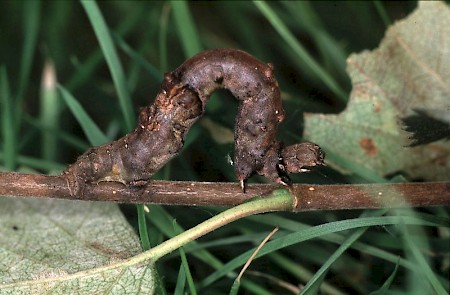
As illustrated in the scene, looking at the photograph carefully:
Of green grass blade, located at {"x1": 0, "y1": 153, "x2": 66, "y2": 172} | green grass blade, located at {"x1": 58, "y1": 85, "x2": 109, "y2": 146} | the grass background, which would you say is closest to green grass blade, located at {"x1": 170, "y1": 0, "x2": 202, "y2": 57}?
the grass background

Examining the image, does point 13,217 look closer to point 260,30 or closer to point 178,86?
point 178,86

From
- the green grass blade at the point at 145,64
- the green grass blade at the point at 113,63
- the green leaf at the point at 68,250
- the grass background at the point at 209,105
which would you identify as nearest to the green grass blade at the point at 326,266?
the grass background at the point at 209,105

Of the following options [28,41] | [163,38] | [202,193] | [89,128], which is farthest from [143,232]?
[28,41]

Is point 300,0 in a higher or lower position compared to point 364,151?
higher

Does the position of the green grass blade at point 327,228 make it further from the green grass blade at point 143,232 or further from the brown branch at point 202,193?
the green grass blade at point 143,232

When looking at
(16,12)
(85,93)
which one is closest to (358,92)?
(85,93)
